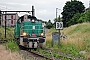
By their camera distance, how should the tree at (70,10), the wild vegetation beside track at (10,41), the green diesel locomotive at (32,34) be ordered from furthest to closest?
the tree at (70,10) < the wild vegetation beside track at (10,41) < the green diesel locomotive at (32,34)

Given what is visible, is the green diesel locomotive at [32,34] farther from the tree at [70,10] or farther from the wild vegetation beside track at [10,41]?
the tree at [70,10]

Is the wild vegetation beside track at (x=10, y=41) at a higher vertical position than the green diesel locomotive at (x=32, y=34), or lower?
lower

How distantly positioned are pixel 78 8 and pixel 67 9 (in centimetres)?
405

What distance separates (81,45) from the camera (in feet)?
64.6

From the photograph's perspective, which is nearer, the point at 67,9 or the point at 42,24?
the point at 42,24

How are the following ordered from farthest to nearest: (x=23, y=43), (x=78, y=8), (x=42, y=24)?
(x=78, y=8)
(x=42, y=24)
(x=23, y=43)

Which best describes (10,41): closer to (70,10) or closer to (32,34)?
(32,34)

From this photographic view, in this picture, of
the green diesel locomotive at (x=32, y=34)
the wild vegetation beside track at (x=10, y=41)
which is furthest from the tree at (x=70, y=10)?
the green diesel locomotive at (x=32, y=34)

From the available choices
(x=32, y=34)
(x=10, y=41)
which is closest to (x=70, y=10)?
(x=10, y=41)

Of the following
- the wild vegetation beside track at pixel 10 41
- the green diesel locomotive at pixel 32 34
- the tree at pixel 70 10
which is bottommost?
the wild vegetation beside track at pixel 10 41

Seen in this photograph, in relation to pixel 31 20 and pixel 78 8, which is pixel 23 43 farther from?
pixel 78 8

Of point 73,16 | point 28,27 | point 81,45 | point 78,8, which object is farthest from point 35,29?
point 78,8

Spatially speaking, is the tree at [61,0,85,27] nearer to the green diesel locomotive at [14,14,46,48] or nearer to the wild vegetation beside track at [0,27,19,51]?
the wild vegetation beside track at [0,27,19,51]

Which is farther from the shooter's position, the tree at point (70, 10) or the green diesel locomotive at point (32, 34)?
the tree at point (70, 10)
